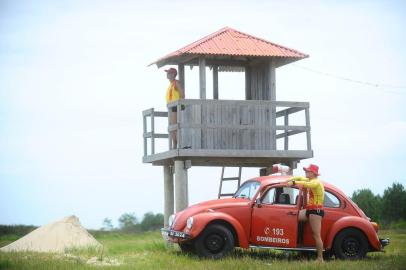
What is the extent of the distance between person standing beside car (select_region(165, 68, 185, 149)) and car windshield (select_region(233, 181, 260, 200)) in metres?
3.78

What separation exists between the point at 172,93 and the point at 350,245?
7289 millimetres

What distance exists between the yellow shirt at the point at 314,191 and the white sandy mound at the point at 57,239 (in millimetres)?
7571

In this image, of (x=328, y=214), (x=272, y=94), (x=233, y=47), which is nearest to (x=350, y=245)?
(x=328, y=214)

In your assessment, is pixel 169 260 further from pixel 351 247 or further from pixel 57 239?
pixel 57 239

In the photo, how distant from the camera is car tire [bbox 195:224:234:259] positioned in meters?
20.1

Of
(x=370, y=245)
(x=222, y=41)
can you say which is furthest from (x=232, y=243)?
(x=222, y=41)

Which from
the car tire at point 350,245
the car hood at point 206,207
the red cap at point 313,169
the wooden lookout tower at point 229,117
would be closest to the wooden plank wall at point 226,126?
the wooden lookout tower at point 229,117

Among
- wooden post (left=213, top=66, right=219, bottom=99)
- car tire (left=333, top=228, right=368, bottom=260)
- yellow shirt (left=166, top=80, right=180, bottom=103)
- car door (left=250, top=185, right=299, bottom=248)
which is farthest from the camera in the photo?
wooden post (left=213, top=66, right=219, bottom=99)

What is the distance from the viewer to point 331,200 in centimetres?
2106

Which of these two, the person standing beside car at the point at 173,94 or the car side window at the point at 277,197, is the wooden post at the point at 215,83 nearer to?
the person standing beside car at the point at 173,94

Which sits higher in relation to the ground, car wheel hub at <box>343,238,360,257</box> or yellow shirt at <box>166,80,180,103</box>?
yellow shirt at <box>166,80,180,103</box>

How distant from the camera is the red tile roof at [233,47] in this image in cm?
2475

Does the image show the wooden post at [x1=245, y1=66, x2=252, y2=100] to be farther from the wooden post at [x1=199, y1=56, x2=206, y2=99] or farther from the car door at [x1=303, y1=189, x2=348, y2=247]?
the car door at [x1=303, y1=189, x2=348, y2=247]

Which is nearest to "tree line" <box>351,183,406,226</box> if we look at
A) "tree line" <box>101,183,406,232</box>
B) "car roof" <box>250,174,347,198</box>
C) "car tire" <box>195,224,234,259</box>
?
"tree line" <box>101,183,406,232</box>
